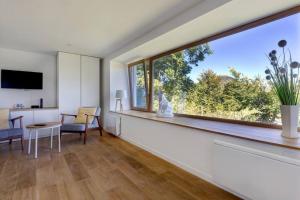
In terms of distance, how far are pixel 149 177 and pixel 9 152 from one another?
2808 mm

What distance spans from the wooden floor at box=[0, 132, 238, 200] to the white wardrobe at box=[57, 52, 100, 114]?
5.49ft

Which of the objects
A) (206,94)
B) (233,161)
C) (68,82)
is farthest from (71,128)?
(233,161)

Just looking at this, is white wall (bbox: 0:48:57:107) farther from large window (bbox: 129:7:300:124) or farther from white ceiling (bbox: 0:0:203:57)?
large window (bbox: 129:7:300:124)

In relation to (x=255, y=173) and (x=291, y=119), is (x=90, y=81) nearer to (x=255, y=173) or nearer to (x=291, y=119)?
(x=255, y=173)

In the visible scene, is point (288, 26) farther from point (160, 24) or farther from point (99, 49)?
point (99, 49)

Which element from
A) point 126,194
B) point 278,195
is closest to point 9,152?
point 126,194

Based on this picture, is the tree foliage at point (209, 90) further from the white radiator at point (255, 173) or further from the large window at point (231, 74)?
the white radiator at point (255, 173)

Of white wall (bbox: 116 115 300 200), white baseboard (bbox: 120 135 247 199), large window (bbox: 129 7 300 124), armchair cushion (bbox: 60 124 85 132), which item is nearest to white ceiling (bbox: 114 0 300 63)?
large window (bbox: 129 7 300 124)

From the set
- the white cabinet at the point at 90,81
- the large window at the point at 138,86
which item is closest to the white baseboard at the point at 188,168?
Answer: the large window at the point at 138,86

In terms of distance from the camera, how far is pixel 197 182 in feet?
7.02

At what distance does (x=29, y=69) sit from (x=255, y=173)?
17.5ft

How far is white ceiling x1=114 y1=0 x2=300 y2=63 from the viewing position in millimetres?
1833

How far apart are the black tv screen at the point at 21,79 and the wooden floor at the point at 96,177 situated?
5.60ft

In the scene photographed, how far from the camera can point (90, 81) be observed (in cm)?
504
